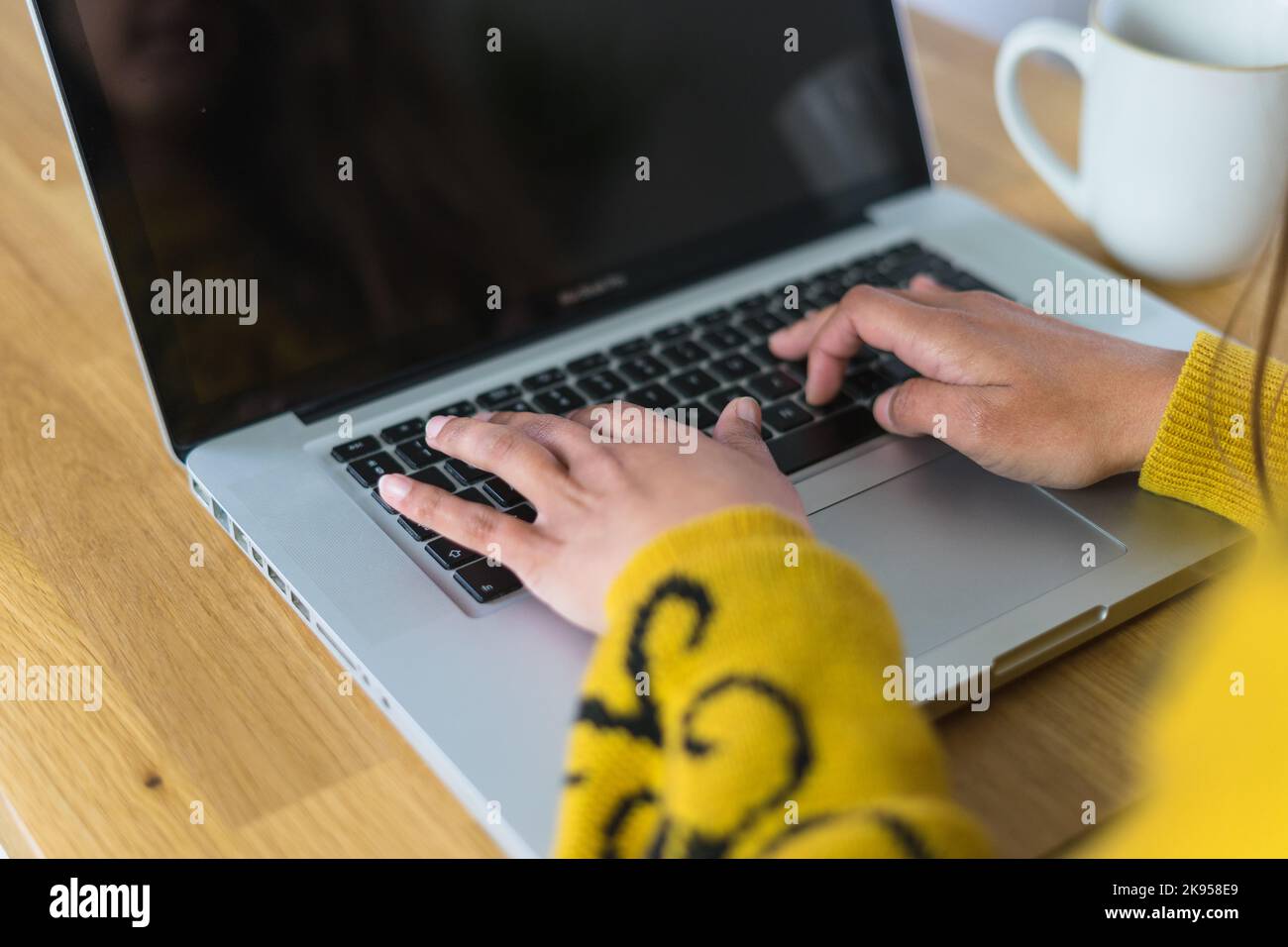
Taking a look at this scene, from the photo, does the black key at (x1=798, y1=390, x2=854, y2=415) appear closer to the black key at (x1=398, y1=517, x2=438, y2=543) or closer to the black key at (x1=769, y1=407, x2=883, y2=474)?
the black key at (x1=769, y1=407, x2=883, y2=474)

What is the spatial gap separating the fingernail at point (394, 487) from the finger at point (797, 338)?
26 cm

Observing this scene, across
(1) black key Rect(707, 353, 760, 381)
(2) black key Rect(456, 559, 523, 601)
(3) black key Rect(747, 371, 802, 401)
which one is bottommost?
(2) black key Rect(456, 559, 523, 601)

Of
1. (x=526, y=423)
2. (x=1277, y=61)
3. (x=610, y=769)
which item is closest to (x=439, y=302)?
(x=526, y=423)

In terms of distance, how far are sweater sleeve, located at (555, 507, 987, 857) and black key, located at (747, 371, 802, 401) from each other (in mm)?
208

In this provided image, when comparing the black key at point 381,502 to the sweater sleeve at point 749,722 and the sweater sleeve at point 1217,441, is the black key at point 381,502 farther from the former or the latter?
the sweater sleeve at point 1217,441

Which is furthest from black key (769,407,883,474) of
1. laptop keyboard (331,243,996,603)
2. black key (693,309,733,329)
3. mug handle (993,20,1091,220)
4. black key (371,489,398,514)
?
mug handle (993,20,1091,220)

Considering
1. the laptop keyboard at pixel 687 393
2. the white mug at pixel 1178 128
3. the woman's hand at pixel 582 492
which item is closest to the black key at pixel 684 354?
the laptop keyboard at pixel 687 393

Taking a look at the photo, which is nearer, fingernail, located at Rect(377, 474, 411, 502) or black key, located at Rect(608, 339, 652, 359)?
fingernail, located at Rect(377, 474, 411, 502)

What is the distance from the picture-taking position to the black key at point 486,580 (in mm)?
602

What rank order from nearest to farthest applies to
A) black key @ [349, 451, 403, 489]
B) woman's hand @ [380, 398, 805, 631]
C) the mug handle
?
1. woman's hand @ [380, 398, 805, 631]
2. black key @ [349, 451, 403, 489]
3. the mug handle

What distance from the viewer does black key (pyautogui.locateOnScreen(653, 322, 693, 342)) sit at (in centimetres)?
78

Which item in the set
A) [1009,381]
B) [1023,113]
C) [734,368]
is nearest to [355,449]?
[734,368]
